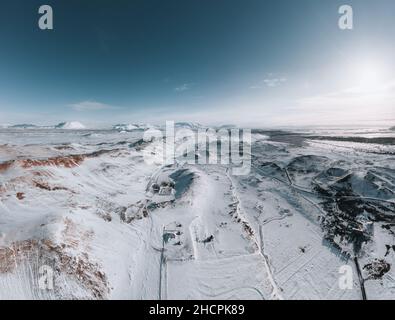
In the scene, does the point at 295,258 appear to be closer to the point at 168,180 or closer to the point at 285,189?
the point at 285,189

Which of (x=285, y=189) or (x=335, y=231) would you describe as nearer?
(x=335, y=231)

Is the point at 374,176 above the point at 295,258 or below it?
above

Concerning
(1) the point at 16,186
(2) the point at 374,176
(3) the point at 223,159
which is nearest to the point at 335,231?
(2) the point at 374,176
